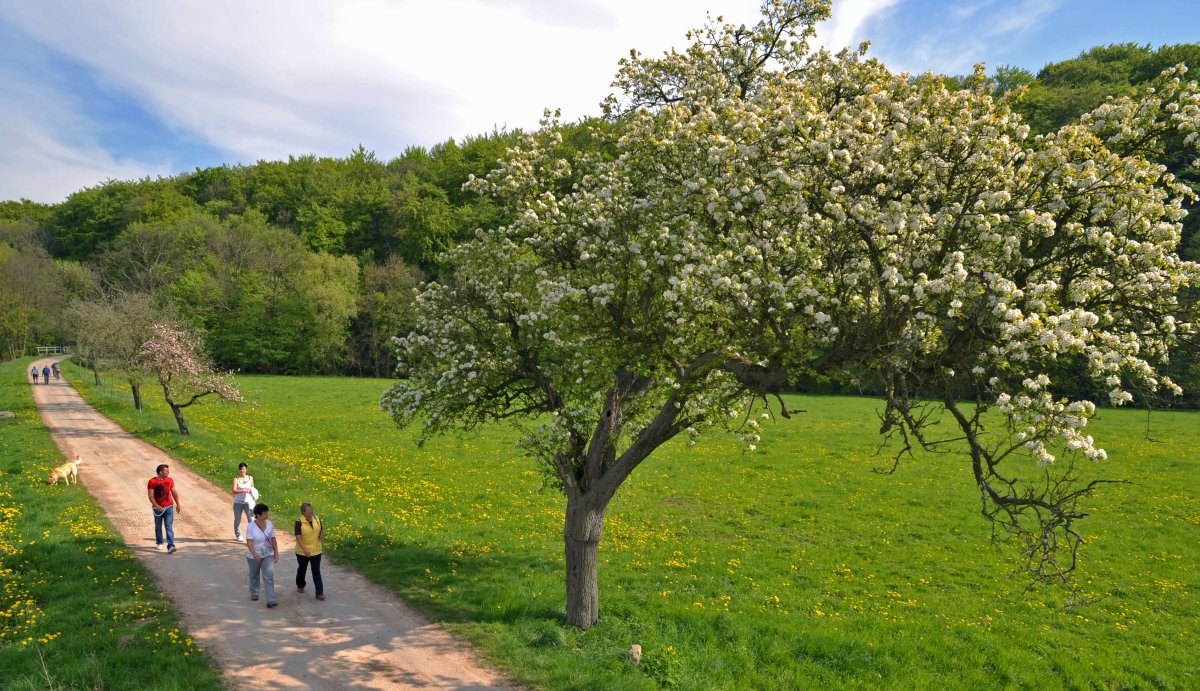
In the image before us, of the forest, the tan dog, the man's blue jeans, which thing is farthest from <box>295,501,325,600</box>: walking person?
the forest

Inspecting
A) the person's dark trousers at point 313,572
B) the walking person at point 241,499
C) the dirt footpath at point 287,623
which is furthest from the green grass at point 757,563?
the walking person at point 241,499

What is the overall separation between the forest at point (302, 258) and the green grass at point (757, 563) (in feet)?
107

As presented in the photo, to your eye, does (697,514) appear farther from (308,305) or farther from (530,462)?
(308,305)

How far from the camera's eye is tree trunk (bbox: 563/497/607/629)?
1360 centimetres

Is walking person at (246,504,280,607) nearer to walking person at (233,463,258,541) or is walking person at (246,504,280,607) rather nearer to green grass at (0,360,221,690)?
green grass at (0,360,221,690)

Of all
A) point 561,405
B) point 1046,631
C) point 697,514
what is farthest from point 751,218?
point 697,514

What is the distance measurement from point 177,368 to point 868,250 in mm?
35789

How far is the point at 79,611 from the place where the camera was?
13.0 metres

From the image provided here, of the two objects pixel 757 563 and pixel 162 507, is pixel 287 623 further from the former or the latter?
pixel 757 563

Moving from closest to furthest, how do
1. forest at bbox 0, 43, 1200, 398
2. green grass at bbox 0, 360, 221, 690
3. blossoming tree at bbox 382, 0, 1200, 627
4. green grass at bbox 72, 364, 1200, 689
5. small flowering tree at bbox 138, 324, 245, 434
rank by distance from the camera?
blossoming tree at bbox 382, 0, 1200, 627, green grass at bbox 0, 360, 221, 690, green grass at bbox 72, 364, 1200, 689, small flowering tree at bbox 138, 324, 245, 434, forest at bbox 0, 43, 1200, 398

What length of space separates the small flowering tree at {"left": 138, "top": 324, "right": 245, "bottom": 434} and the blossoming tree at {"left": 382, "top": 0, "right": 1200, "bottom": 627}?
28.5 meters

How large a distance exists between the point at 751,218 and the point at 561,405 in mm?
6696

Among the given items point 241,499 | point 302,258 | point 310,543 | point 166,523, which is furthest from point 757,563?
point 302,258

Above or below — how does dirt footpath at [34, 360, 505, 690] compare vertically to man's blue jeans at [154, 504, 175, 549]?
below
